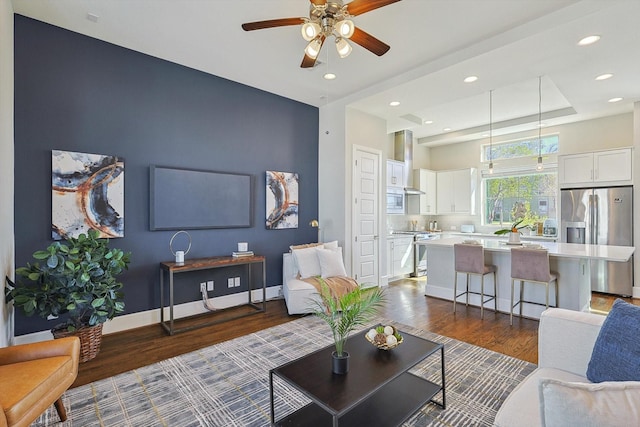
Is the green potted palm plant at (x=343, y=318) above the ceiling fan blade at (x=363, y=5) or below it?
below

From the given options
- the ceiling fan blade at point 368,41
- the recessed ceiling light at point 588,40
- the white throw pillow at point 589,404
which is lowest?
the white throw pillow at point 589,404

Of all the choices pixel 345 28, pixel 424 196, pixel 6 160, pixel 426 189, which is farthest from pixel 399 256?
pixel 6 160

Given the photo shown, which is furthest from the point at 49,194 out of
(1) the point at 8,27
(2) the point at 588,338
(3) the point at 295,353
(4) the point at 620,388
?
(2) the point at 588,338

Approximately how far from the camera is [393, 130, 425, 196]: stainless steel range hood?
22.3 feet

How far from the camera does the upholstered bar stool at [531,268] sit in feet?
11.6

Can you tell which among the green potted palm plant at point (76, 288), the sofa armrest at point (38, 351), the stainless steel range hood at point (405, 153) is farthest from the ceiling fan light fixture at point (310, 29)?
the stainless steel range hood at point (405, 153)

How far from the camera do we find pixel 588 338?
162 centimetres

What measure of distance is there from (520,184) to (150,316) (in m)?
7.47

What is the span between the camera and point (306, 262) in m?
4.30

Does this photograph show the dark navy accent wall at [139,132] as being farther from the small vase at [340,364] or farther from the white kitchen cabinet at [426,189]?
the white kitchen cabinet at [426,189]

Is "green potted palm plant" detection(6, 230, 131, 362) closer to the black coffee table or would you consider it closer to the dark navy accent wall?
the dark navy accent wall

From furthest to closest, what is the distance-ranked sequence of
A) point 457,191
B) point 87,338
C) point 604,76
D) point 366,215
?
point 457,191, point 366,215, point 604,76, point 87,338

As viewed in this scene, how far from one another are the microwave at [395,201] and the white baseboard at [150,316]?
3.40 metres

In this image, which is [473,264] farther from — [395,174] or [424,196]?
[424,196]
